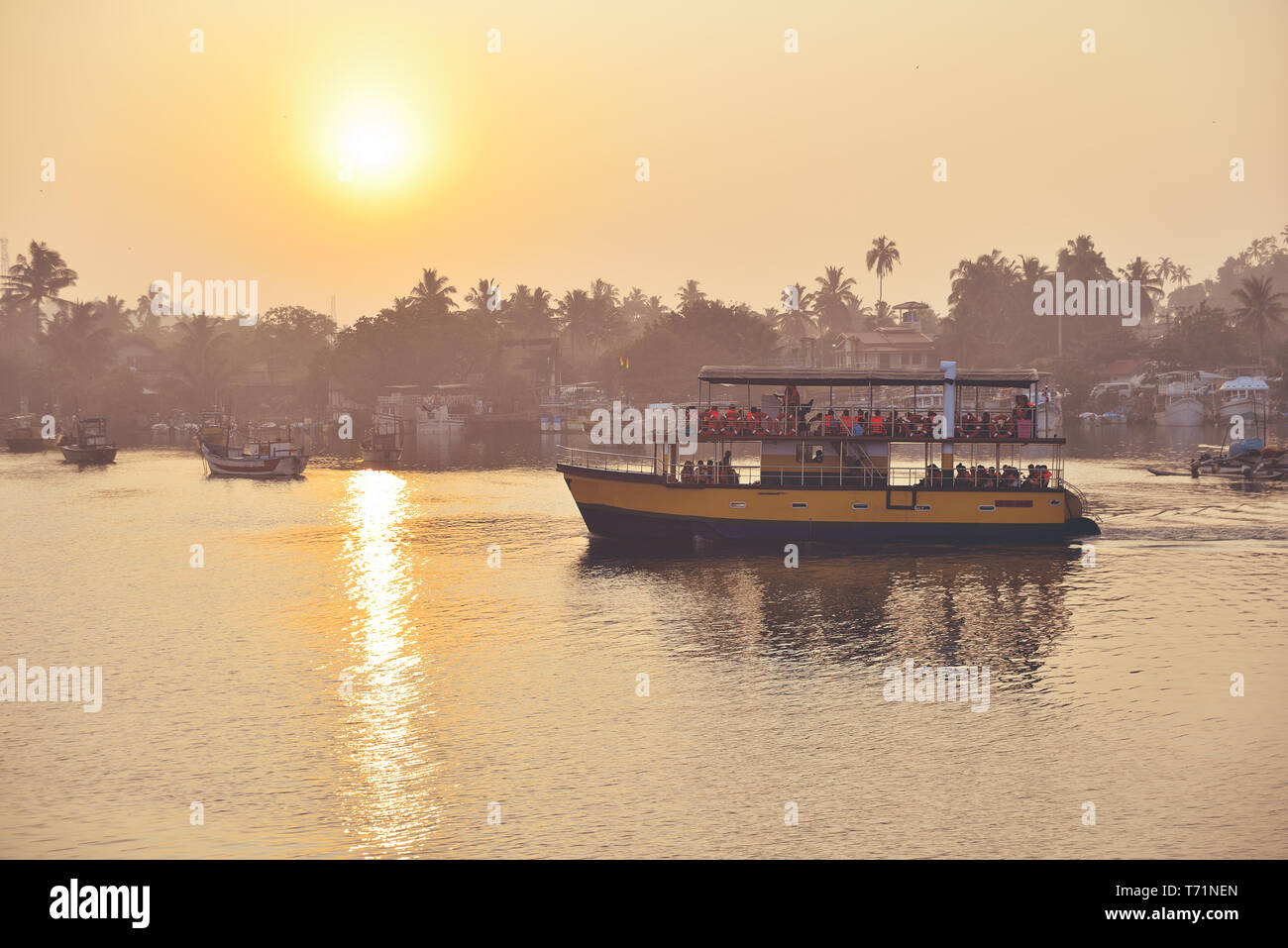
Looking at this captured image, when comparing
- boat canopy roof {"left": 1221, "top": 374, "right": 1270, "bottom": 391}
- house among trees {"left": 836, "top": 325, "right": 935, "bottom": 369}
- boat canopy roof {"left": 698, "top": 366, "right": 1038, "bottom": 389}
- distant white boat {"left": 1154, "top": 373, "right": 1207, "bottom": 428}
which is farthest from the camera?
house among trees {"left": 836, "top": 325, "right": 935, "bottom": 369}

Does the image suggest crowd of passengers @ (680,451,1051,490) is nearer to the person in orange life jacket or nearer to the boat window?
the boat window

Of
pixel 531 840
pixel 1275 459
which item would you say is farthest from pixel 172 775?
pixel 1275 459

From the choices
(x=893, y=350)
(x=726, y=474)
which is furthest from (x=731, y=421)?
(x=893, y=350)

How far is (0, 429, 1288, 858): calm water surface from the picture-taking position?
66.2 feet

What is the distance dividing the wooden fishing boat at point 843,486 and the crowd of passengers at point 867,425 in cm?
6

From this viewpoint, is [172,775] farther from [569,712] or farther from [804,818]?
[804,818]

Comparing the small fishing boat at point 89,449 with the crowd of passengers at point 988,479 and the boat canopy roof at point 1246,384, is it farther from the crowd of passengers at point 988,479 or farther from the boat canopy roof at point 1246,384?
the boat canopy roof at point 1246,384

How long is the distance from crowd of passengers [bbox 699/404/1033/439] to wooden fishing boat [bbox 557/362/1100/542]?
6 centimetres

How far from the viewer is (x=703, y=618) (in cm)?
3722

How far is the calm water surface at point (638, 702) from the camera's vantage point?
66.2 ft

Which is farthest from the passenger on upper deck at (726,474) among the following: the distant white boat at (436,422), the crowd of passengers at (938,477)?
the distant white boat at (436,422)

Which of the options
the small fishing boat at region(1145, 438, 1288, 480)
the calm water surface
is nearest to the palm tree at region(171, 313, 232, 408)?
the calm water surface

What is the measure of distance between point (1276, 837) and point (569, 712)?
14797mm
